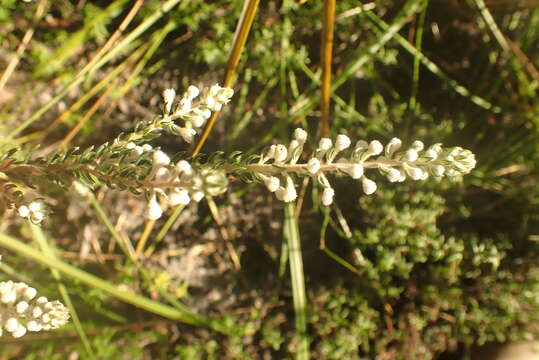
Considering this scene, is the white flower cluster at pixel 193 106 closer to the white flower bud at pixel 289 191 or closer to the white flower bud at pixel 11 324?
the white flower bud at pixel 289 191

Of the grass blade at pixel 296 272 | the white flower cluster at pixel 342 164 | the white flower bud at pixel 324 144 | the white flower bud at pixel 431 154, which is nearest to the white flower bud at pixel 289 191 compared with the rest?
the white flower cluster at pixel 342 164

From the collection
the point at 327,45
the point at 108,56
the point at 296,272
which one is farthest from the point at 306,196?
the point at 108,56

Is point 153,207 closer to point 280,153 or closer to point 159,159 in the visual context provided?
point 159,159

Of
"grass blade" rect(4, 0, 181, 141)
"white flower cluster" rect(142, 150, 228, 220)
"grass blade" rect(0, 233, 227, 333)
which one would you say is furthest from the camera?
"grass blade" rect(4, 0, 181, 141)

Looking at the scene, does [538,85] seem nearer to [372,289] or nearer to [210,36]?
[372,289]

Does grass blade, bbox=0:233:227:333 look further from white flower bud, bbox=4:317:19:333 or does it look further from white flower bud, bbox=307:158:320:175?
white flower bud, bbox=307:158:320:175

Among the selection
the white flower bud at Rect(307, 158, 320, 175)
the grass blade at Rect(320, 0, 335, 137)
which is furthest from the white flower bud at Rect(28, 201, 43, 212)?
the grass blade at Rect(320, 0, 335, 137)
